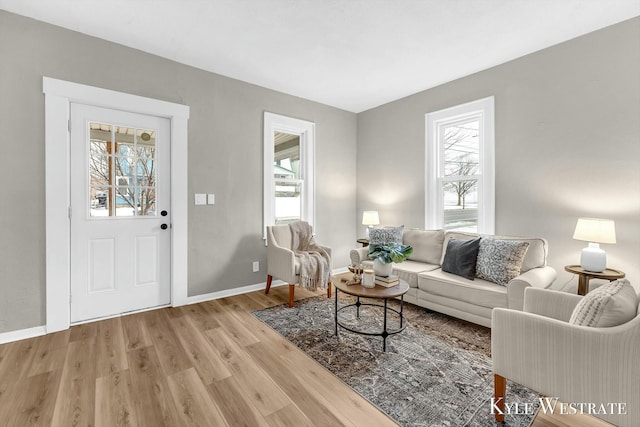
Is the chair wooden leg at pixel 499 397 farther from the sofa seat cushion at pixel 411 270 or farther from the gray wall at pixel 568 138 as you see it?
the gray wall at pixel 568 138

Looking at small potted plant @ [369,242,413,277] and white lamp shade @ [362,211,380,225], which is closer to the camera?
small potted plant @ [369,242,413,277]

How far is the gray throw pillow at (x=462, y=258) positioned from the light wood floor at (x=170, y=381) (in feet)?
4.51

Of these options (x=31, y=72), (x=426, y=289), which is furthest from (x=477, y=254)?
(x=31, y=72)

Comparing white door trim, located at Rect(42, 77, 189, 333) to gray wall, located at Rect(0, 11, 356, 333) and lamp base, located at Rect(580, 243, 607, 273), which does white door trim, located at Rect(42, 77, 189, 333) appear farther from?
lamp base, located at Rect(580, 243, 607, 273)

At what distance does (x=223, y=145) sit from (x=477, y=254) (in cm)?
302

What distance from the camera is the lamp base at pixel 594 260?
93.1 inches

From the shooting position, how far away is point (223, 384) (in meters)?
1.85

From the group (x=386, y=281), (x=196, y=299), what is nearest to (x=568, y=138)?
(x=386, y=281)

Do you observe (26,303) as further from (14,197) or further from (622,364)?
(622,364)

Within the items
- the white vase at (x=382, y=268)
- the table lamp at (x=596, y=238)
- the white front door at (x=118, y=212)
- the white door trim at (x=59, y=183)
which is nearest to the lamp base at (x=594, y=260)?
the table lamp at (x=596, y=238)

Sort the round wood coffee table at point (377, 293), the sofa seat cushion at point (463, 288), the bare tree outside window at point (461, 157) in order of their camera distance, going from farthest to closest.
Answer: the bare tree outside window at point (461, 157) → the sofa seat cushion at point (463, 288) → the round wood coffee table at point (377, 293)

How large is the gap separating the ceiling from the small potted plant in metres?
1.94

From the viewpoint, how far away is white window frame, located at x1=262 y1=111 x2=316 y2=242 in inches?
150

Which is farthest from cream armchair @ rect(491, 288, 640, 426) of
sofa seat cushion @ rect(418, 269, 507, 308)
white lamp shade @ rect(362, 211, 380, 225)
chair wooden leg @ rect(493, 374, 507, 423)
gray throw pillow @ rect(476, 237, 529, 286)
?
white lamp shade @ rect(362, 211, 380, 225)
